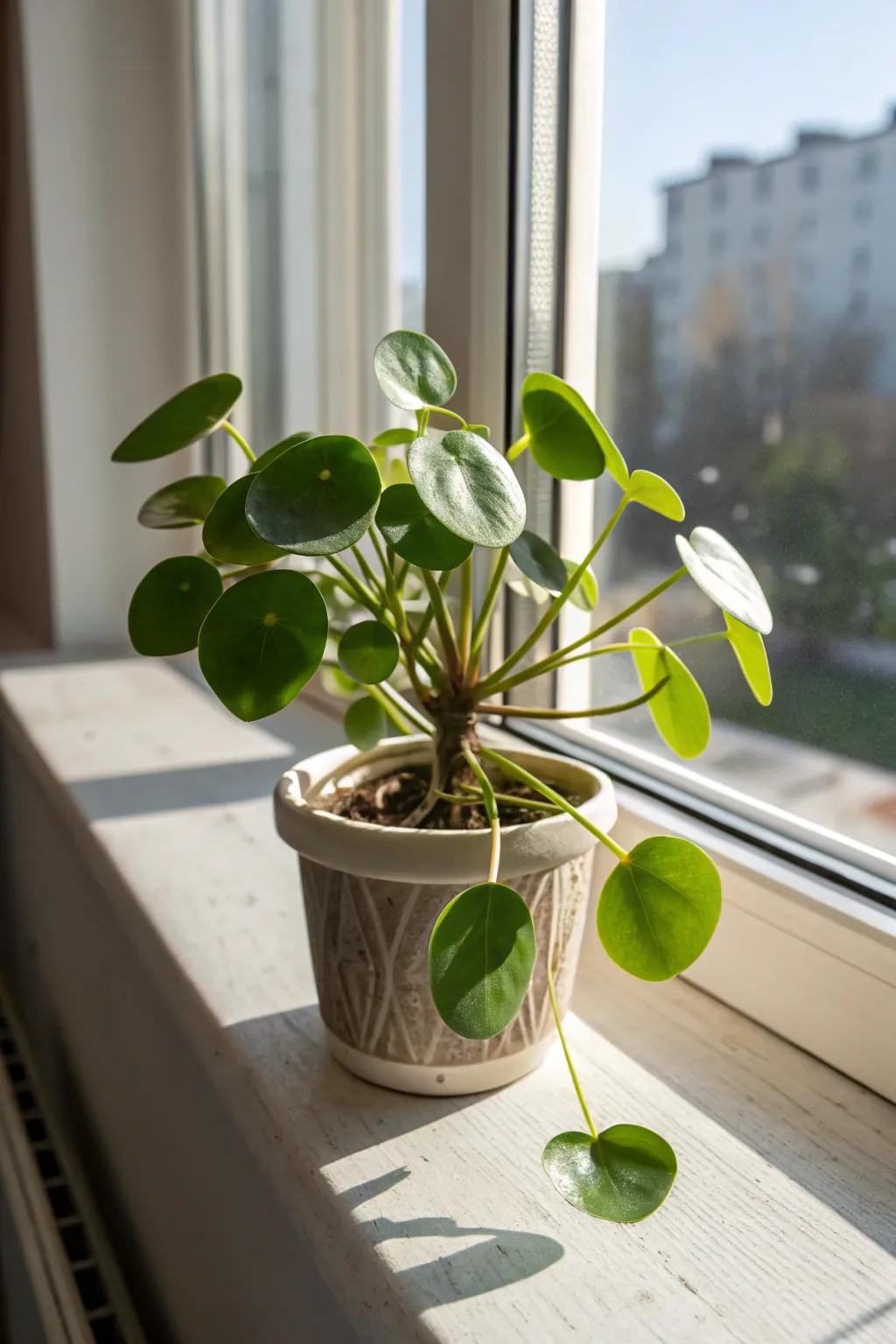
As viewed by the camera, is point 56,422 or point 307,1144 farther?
point 56,422

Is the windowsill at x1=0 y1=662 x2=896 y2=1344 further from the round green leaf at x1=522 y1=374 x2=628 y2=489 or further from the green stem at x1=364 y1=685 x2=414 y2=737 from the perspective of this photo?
the round green leaf at x1=522 y1=374 x2=628 y2=489

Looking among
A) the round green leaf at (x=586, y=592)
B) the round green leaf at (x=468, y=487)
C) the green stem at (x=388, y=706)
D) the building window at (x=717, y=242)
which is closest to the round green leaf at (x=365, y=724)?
the green stem at (x=388, y=706)

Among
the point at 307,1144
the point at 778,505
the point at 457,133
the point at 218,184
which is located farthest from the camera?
the point at 218,184

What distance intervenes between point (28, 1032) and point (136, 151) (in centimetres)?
127

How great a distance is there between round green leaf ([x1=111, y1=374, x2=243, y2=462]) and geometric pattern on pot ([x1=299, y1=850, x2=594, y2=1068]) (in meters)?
0.24

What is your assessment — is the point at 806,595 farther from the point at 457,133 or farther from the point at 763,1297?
the point at 457,133

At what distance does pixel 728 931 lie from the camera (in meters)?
0.69

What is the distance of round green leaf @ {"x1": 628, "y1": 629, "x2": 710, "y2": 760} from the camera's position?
1.92ft

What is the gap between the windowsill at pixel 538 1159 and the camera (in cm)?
46

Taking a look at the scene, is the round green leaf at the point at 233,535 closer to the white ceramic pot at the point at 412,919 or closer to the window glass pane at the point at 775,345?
the white ceramic pot at the point at 412,919

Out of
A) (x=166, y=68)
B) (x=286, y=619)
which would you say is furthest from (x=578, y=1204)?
(x=166, y=68)

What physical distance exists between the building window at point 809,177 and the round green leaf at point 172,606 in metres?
0.40

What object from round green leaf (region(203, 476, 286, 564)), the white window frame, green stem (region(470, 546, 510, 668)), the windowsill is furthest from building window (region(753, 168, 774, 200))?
the windowsill

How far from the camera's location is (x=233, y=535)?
49 centimetres
